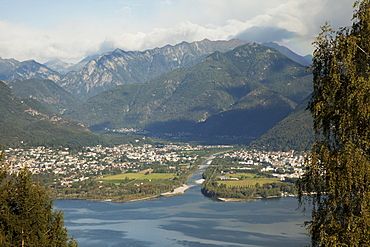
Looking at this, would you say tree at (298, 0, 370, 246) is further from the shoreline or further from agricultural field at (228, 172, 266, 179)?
agricultural field at (228, 172, 266, 179)

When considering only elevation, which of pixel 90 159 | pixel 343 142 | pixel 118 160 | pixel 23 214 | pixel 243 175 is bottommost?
pixel 243 175

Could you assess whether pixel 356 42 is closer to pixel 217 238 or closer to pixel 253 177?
pixel 217 238

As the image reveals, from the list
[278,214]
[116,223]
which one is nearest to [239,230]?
[278,214]

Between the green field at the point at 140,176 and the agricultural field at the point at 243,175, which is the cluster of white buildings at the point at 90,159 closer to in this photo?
the green field at the point at 140,176

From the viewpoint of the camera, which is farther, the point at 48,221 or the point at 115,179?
the point at 115,179

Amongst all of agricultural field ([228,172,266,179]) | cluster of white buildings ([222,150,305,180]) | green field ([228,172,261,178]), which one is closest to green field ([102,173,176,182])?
green field ([228,172,261,178])

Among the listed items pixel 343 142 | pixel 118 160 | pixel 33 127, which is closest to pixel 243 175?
pixel 118 160

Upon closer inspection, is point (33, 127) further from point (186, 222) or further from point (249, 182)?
point (186, 222)
